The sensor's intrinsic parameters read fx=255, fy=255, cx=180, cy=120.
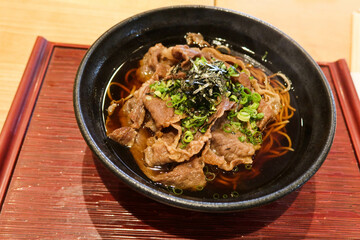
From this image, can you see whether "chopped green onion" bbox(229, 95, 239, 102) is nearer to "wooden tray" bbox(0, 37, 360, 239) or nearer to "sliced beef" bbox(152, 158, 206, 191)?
"sliced beef" bbox(152, 158, 206, 191)

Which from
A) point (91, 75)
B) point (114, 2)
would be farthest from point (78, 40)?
point (91, 75)

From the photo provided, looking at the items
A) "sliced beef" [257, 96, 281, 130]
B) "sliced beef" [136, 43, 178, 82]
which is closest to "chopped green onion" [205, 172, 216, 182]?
"sliced beef" [257, 96, 281, 130]

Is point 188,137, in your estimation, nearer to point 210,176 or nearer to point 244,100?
point 210,176

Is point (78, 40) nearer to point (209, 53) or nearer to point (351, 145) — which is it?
point (209, 53)

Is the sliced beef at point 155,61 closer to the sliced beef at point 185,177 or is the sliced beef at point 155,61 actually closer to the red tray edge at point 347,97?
the sliced beef at point 185,177

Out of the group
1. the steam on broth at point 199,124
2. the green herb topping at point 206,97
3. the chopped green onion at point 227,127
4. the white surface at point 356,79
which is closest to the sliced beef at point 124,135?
the steam on broth at point 199,124

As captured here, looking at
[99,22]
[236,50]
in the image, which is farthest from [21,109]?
[236,50]
